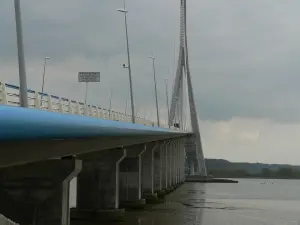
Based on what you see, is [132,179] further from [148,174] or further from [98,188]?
[148,174]

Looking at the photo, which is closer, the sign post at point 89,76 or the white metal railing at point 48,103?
the white metal railing at point 48,103

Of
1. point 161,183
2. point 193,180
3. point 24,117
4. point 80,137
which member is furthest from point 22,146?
point 193,180

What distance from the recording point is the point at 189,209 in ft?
160

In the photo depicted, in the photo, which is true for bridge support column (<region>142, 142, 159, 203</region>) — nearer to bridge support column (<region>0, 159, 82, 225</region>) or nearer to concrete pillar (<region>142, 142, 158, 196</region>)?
concrete pillar (<region>142, 142, 158, 196</region>)

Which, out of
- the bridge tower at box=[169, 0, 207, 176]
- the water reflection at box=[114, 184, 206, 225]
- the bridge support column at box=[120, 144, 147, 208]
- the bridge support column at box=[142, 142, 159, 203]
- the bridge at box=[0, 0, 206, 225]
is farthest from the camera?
the bridge tower at box=[169, 0, 207, 176]

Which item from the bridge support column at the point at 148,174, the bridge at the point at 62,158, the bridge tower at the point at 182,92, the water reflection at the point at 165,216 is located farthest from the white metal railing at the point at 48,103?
the bridge tower at the point at 182,92

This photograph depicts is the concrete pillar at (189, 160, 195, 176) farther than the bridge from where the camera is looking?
Yes

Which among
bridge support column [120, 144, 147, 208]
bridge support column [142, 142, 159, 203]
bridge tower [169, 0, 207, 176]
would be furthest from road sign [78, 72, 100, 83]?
bridge tower [169, 0, 207, 176]

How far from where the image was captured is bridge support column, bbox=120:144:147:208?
48469mm

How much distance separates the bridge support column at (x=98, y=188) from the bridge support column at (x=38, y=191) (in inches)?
465

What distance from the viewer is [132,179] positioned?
4947 cm

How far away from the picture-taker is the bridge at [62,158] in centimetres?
1026

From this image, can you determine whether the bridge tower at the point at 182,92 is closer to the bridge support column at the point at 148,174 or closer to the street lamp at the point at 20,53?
the bridge support column at the point at 148,174

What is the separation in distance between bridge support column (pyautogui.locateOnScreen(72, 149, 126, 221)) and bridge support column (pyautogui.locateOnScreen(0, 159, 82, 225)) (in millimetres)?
11799
